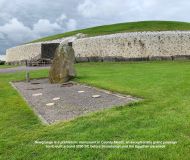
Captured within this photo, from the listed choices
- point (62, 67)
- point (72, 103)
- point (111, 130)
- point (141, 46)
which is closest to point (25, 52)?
point (141, 46)

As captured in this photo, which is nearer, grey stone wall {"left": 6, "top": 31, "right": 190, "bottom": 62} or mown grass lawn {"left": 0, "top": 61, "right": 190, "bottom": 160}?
mown grass lawn {"left": 0, "top": 61, "right": 190, "bottom": 160}

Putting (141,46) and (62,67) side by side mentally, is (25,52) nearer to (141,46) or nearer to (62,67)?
(141,46)

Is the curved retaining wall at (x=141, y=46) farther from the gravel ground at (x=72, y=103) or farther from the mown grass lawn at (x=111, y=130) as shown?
the mown grass lawn at (x=111, y=130)

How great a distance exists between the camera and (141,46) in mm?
29781

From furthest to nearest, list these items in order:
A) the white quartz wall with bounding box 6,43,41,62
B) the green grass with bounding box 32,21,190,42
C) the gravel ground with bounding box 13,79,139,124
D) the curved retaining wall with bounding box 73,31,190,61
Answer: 1. the white quartz wall with bounding box 6,43,41,62
2. the green grass with bounding box 32,21,190,42
3. the curved retaining wall with bounding box 73,31,190,61
4. the gravel ground with bounding box 13,79,139,124

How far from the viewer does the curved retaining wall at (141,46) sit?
2900 cm

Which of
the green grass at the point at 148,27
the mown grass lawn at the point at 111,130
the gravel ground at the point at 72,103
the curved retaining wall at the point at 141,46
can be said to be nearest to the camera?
the mown grass lawn at the point at 111,130

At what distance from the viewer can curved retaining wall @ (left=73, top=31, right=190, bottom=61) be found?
29000 mm

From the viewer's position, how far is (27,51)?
3922 cm

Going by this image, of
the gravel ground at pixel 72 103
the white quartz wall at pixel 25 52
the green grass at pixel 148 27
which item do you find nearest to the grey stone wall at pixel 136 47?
the green grass at pixel 148 27

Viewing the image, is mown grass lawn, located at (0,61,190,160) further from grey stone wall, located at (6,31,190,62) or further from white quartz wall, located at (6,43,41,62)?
white quartz wall, located at (6,43,41,62)

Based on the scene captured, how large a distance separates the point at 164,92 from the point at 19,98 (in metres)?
4.94

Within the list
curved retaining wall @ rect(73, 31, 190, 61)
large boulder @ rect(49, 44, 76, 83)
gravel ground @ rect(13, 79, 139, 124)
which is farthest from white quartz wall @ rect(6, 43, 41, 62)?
gravel ground @ rect(13, 79, 139, 124)

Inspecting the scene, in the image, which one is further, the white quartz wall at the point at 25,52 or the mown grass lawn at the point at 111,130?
the white quartz wall at the point at 25,52
